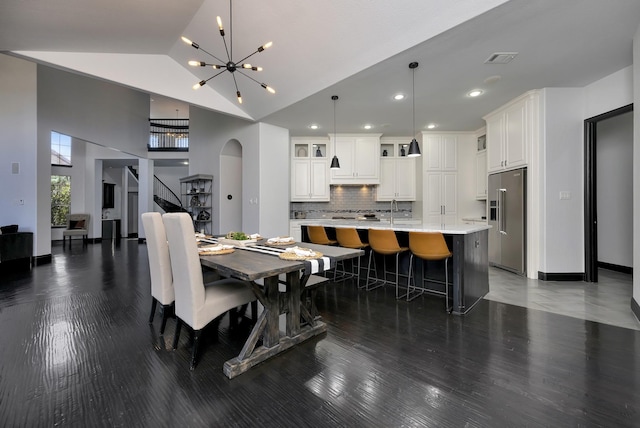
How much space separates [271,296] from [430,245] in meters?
1.85

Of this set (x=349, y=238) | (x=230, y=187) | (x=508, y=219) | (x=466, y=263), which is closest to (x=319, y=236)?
(x=349, y=238)

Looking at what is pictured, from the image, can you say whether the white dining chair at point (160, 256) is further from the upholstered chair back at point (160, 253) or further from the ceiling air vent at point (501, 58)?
the ceiling air vent at point (501, 58)

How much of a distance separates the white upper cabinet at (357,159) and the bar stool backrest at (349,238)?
2.90 meters

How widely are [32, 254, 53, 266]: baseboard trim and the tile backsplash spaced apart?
17.4 feet

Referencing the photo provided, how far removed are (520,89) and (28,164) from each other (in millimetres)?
9070

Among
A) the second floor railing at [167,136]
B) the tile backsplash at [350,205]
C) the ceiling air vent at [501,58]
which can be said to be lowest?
the tile backsplash at [350,205]

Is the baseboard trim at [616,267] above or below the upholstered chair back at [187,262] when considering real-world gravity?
below

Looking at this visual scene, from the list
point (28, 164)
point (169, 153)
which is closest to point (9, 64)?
point (28, 164)

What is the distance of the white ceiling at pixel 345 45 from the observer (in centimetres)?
262

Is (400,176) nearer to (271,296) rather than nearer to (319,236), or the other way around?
(319,236)

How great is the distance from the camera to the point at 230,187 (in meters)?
7.33

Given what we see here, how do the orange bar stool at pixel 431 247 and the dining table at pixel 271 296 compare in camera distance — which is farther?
the orange bar stool at pixel 431 247

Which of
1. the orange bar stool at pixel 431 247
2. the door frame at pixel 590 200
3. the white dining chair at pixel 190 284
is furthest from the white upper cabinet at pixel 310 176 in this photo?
the white dining chair at pixel 190 284

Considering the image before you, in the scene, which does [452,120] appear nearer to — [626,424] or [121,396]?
[626,424]
